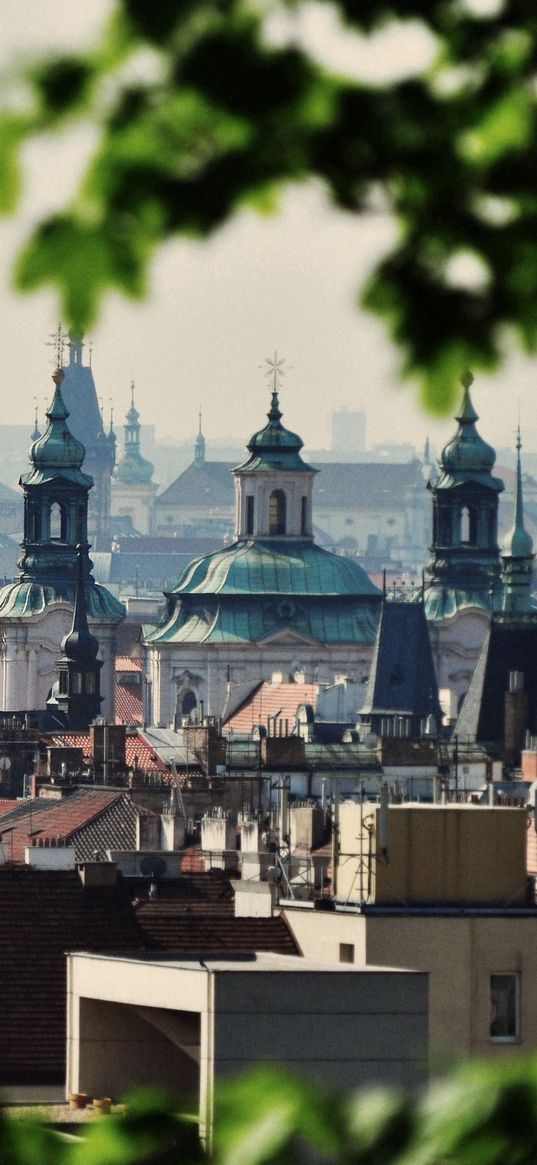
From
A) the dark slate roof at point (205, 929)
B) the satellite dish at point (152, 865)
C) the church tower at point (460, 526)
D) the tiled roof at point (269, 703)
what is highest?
the church tower at point (460, 526)

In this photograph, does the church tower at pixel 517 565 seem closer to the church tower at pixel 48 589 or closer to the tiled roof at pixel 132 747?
the church tower at pixel 48 589

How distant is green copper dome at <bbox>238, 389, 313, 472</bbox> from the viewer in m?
132

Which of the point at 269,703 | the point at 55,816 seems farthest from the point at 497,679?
the point at 55,816

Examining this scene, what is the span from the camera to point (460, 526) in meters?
131

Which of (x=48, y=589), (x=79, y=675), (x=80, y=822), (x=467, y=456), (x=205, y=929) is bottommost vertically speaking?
(x=205, y=929)

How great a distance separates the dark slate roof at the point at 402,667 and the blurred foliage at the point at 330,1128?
107697 mm

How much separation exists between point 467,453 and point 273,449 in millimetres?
6983

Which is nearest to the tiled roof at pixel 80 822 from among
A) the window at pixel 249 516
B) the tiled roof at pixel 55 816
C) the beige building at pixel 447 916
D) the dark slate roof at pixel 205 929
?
the tiled roof at pixel 55 816

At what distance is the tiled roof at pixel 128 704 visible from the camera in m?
141

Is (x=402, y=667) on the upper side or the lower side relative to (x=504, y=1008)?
upper

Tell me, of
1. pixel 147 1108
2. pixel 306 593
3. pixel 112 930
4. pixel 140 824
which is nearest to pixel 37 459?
pixel 306 593

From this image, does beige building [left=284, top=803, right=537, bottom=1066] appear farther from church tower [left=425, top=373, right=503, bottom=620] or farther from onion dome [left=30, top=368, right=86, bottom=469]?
onion dome [left=30, top=368, right=86, bottom=469]

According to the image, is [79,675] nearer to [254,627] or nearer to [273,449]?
[254,627]

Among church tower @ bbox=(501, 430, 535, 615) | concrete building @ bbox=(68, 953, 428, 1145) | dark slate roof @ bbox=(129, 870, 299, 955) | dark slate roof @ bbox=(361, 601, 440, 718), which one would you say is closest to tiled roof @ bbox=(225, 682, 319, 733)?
dark slate roof @ bbox=(361, 601, 440, 718)
